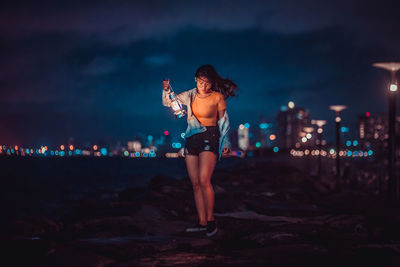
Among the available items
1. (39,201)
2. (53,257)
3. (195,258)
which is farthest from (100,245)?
(39,201)

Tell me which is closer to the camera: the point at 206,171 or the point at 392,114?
the point at 206,171

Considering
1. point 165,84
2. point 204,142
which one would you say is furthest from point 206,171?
point 165,84

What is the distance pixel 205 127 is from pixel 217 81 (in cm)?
63

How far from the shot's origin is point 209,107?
20.7 ft

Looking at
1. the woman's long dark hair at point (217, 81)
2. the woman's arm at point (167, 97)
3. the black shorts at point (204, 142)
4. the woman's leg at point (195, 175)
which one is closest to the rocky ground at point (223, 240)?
the woman's leg at point (195, 175)

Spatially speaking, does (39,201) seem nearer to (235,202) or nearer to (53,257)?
(235,202)

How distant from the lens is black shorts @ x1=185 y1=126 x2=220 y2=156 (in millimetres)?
6262

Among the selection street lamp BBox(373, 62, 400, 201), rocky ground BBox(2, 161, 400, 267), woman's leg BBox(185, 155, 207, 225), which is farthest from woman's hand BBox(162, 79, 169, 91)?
street lamp BBox(373, 62, 400, 201)

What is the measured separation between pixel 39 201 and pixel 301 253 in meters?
30.6

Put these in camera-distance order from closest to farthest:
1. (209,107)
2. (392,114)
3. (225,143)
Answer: (209,107) < (225,143) < (392,114)

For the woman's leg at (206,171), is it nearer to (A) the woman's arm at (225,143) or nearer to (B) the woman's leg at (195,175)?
(B) the woman's leg at (195,175)

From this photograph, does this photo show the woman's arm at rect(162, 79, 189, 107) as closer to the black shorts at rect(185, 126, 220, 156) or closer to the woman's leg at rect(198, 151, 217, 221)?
the black shorts at rect(185, 126, 220, 156)

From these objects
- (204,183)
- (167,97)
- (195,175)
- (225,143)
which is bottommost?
(204,183)

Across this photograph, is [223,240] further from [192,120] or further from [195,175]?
[192,120]
